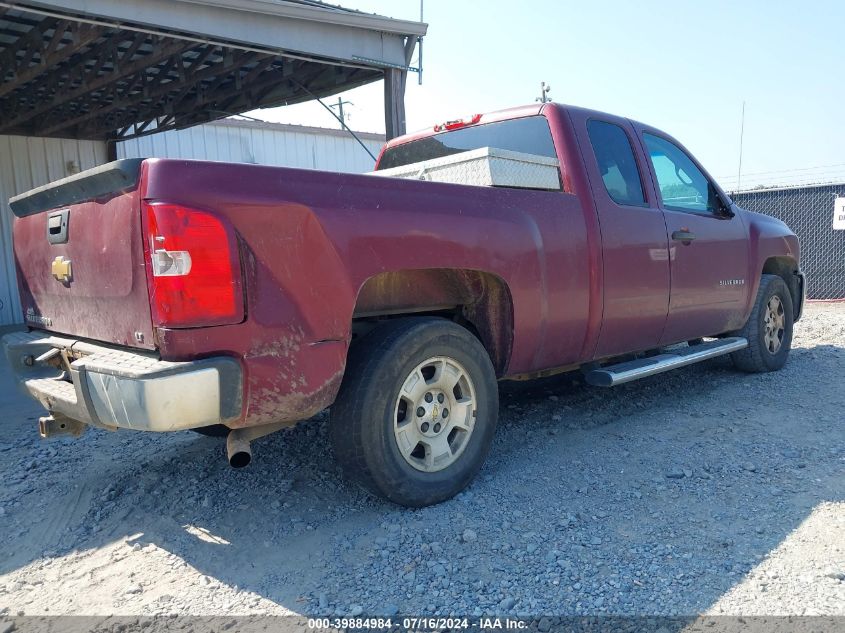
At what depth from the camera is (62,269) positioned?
329 cm

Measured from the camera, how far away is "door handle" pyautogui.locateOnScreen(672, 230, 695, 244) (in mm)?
4695

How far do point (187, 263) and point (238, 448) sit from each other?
2.73ft

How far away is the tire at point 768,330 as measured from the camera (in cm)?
591

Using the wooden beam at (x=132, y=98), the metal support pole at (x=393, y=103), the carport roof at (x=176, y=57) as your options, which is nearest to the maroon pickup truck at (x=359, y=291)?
the metal support pole at (x=393, y=103)

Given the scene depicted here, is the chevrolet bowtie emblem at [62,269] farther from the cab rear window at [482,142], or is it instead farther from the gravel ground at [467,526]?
the cab rear window at [482,142]

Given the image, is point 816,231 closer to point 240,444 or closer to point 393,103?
point 393,103

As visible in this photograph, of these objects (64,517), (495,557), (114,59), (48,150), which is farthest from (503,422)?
(48,150)

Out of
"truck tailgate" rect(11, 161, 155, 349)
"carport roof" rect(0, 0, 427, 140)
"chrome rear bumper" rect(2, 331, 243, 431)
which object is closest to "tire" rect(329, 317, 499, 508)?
"chrome rear bumper" rect(2, 331, 243, 431)

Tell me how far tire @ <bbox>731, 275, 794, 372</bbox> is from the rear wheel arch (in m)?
3.23

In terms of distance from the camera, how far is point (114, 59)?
7.61 metres

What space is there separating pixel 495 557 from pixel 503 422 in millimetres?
1930

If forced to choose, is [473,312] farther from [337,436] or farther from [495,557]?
[495,557]

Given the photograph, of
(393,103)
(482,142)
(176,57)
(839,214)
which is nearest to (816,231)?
(839,214)

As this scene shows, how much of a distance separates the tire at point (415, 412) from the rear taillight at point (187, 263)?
0.81 m
